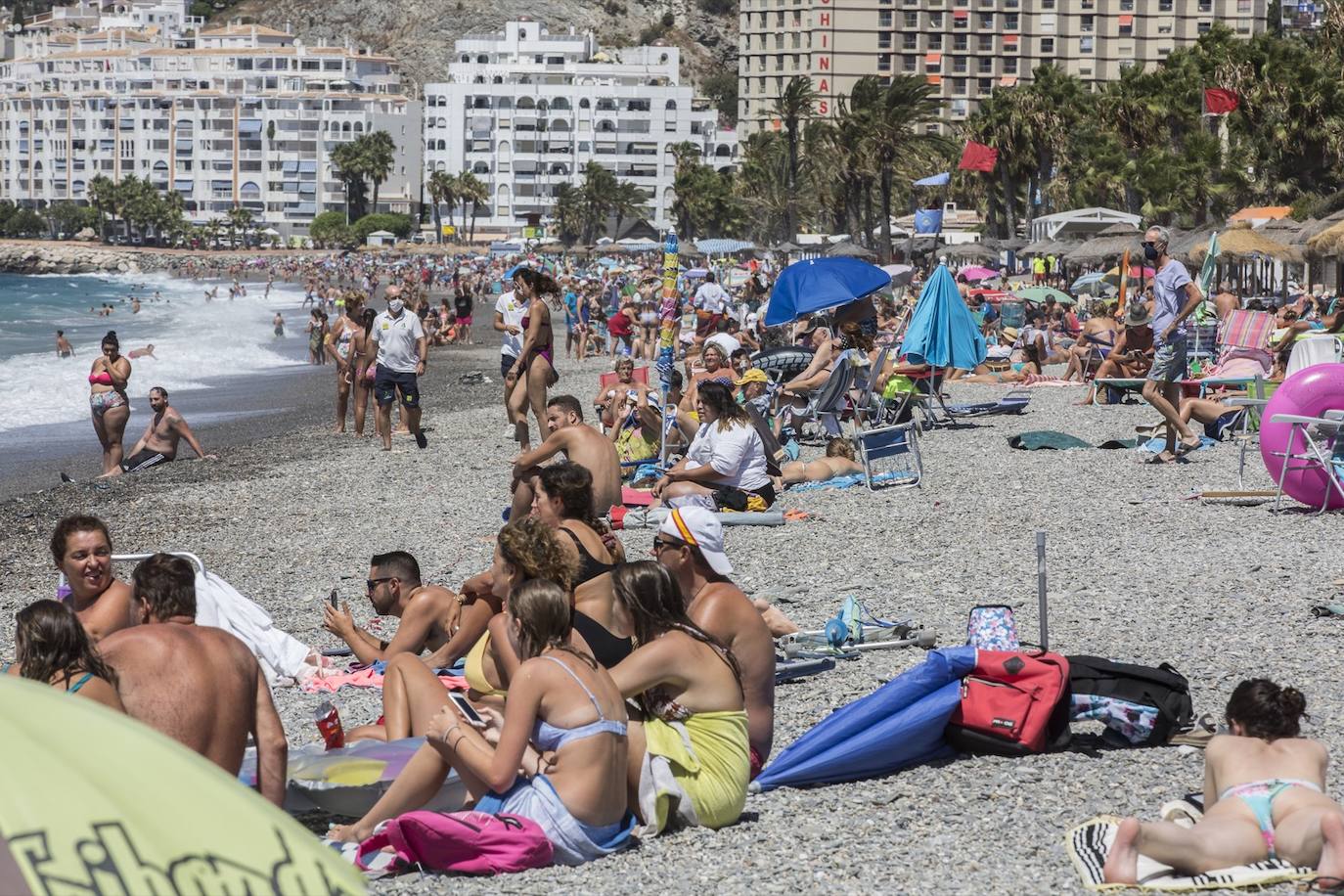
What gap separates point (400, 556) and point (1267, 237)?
75.3ft

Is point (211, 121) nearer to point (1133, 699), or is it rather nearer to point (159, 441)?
point (159, 441)

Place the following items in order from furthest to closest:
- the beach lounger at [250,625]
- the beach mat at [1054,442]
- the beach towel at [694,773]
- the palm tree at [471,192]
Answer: the palm tree at [471,192], the beach mat at [1054,442], the beach lounger at [250,625], the beach towel at [694,773]

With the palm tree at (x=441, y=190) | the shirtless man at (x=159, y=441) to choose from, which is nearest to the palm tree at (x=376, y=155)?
the palm tree at (x=441, y=190)

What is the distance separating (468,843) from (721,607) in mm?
1221

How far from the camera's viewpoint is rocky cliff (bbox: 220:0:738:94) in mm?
160375

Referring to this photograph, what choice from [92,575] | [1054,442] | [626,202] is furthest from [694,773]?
[626,202]

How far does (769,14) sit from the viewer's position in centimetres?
11400

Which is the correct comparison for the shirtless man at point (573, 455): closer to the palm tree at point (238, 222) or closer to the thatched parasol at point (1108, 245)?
the thatched parasol at point (1108, 245)

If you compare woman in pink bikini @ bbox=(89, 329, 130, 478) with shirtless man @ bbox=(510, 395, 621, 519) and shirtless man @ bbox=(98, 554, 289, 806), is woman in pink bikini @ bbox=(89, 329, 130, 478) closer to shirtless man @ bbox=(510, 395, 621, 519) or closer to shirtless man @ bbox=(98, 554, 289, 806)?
shirtless man @ bbox=(510, 395, 621, 519)

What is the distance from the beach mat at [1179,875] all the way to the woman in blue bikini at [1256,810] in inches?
0.9

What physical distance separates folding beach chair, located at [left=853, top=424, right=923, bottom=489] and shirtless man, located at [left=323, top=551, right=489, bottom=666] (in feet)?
16.7

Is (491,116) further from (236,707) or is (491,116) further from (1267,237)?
(236,707)

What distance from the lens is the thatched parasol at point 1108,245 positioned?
105 feet

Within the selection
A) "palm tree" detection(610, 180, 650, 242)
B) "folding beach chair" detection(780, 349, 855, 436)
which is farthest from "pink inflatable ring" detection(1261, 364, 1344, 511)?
"palm tree" detection(610, 180, 650, 242)
